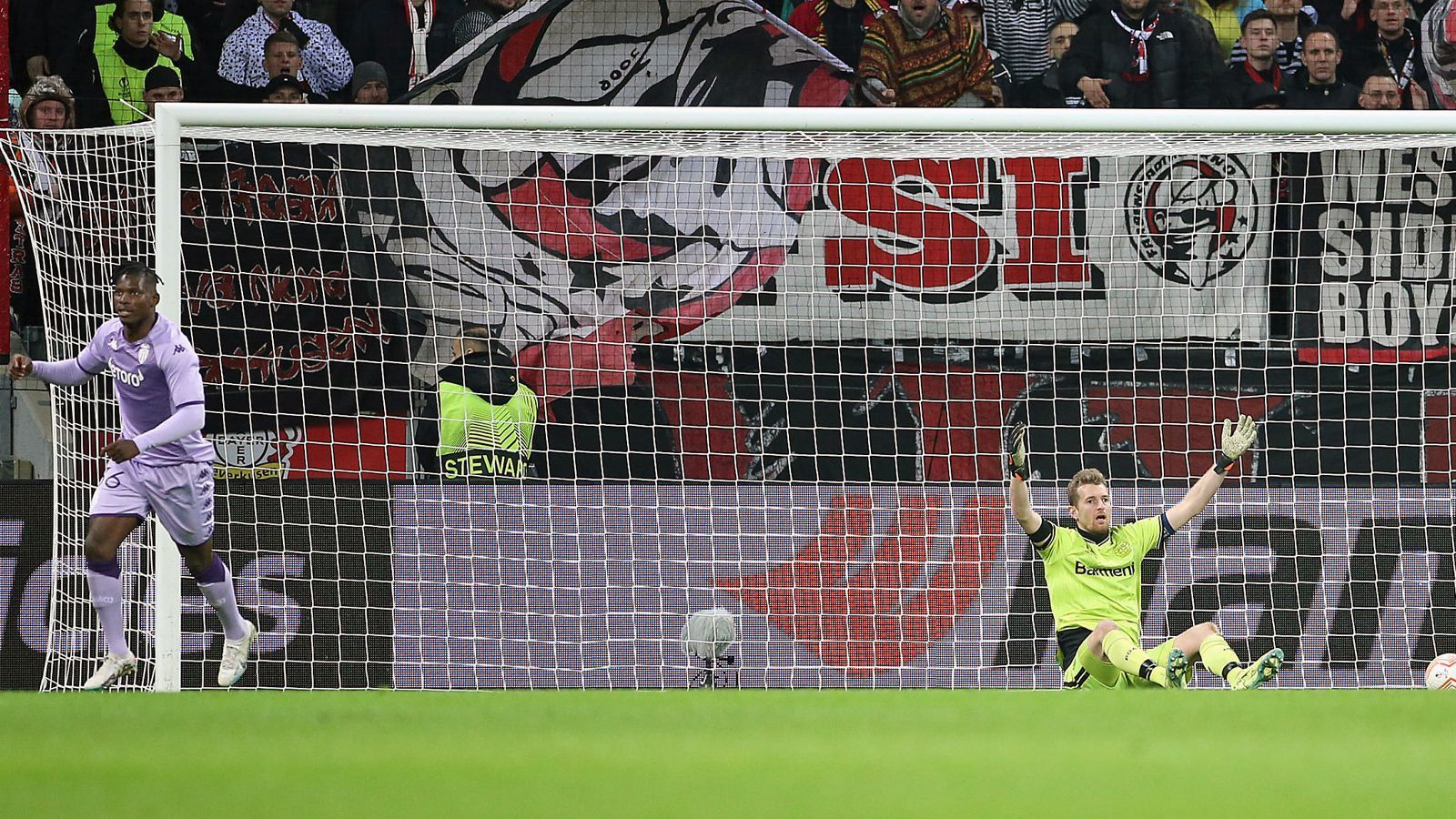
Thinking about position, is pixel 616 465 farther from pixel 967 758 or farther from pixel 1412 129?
pixel 967 758

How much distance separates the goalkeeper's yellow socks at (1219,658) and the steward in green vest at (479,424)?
11.2 feet

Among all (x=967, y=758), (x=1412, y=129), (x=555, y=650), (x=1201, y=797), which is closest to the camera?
(x=1201, y=797)

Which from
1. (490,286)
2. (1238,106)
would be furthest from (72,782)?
(1238,106)

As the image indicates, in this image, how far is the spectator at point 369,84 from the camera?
8352mm

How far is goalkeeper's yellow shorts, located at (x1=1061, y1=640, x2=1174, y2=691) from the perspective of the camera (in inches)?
239

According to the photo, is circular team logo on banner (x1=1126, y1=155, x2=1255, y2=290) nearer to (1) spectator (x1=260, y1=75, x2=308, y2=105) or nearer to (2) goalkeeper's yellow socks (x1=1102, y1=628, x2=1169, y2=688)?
(2) goalkeeper's yellow socks (x1=1102, y1=628, x2=1169, y2=688)

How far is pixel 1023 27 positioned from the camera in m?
8.94

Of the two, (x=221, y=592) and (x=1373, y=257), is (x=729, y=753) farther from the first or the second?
(x=1373, y=257)

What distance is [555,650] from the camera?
745 centimetres

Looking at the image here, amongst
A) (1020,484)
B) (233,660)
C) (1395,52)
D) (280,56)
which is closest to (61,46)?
(280,56)

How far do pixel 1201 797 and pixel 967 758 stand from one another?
1.32ft

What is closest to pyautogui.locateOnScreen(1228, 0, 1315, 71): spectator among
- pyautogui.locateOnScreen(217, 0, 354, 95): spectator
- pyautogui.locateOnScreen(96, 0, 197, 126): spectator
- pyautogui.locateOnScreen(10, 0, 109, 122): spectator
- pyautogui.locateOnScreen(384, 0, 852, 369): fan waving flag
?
pyautogui.locateOnScreen(384, 0, 852, 369): fan waving flag

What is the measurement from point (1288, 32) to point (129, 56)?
6641mm

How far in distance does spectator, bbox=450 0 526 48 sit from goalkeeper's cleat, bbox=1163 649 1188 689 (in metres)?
5.34
